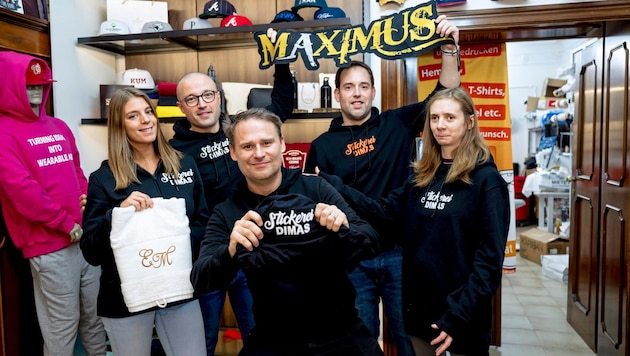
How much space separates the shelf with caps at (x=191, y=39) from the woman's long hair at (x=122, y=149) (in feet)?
4.12

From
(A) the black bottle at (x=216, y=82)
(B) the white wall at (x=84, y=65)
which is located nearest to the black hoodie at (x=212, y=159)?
(A) the black bottle at (x=216, y=82)

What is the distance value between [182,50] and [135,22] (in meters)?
0.36

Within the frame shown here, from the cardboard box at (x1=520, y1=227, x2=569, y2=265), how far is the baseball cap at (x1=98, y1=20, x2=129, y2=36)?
501 cm

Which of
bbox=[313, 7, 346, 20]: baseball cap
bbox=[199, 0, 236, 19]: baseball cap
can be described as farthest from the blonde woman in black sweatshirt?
bbox=[199, 0, 236, 19]: baseball cap

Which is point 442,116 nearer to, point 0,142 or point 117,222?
point 117,222

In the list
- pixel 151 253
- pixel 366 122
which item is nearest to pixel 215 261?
pixel 151 253

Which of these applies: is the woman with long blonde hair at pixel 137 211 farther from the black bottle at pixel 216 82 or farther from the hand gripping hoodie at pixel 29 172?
the black bottle at pixel 216 82

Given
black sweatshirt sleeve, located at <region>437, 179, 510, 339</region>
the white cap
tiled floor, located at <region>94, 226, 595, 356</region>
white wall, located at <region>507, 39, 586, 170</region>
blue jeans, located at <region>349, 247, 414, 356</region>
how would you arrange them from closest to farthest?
black sweatshirt sleeve, located at <region>437, 179, 510, 339</region>
blue jeans, located at <region>349, 247, 414, 356</region>
the white cap
tiled floor, located at <region>94, 226, 595, 356</region>
white wall, located at <region>507, 39, 586, 170</region>

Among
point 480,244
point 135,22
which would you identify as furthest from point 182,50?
point 480,244

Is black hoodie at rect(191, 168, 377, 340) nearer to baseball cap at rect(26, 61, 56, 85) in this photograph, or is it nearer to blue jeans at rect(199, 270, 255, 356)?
blue jeans at rect(199, 270, 255, 356)

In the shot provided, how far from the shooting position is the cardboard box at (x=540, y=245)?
18.5 feet

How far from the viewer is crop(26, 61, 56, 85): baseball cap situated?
2.59 metres

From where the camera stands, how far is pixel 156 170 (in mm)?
1905

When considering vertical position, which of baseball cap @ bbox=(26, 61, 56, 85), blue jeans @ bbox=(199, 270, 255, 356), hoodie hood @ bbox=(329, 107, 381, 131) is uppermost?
baseball cap @ bbox=(26, 61, 56, 85)
